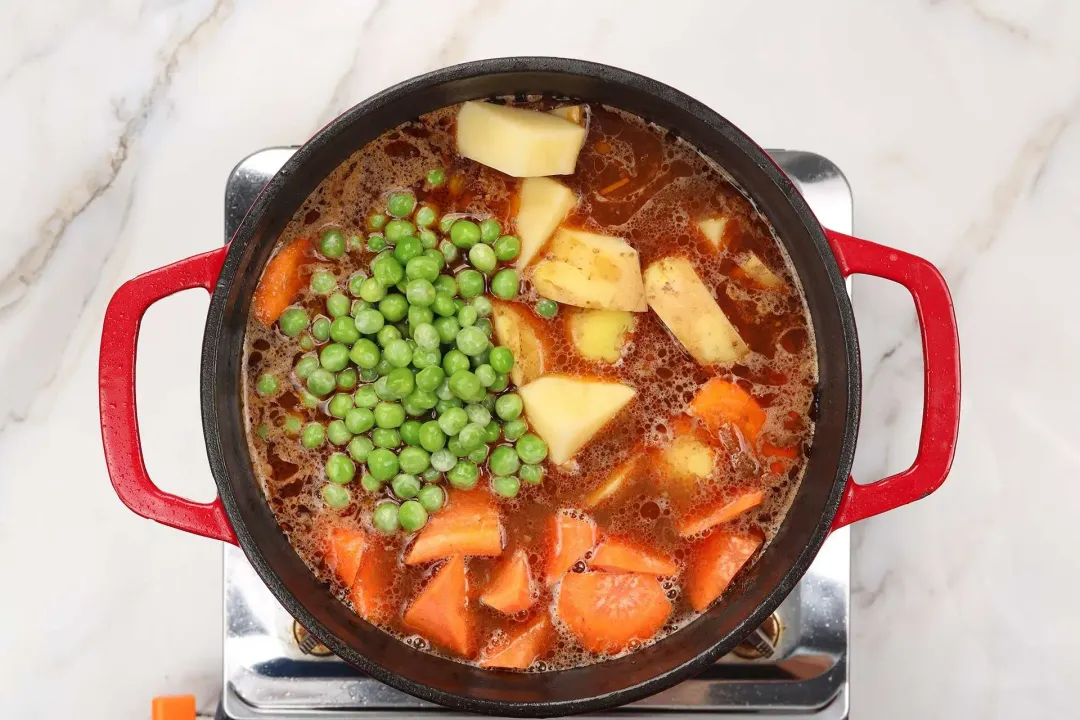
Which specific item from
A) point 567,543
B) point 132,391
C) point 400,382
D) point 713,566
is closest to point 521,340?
point 400,382

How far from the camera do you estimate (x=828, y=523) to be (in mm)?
2004

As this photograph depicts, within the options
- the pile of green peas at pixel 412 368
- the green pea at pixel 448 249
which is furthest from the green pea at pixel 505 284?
the green pea at pixel 448 249

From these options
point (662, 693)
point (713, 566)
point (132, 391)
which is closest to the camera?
point (132, 391)

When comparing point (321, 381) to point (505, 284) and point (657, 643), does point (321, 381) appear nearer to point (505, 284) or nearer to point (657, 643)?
point (505, 284)

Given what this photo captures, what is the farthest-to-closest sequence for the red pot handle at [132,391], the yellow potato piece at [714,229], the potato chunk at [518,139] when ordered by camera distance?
the yellow potato piece at [714,229], the potato chunk at [518,139], the red pot handle at [132,391]

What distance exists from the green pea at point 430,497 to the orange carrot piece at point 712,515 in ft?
2.06

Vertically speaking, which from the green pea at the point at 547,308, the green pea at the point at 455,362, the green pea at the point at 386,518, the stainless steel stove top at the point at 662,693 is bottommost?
the stainless steel stove top at the point at 662,693

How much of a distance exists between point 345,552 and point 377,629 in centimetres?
22

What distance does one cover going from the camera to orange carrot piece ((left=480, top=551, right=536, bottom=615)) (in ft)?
7.26

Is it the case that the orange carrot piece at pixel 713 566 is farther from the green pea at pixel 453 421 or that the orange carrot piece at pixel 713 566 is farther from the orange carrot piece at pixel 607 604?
the green pea at pixel 453 421

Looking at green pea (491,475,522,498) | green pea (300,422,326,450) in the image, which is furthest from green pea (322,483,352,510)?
green pea (491,475,522,498)

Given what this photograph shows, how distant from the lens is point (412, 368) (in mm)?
2283

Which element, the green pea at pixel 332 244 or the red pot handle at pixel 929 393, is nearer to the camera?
the red pot handle at pixel 929 393

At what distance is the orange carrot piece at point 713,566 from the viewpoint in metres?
2.26
